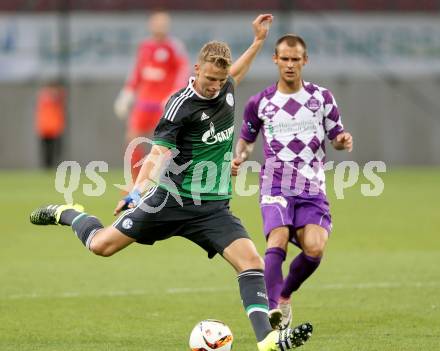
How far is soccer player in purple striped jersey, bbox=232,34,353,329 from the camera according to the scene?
27.2 feet

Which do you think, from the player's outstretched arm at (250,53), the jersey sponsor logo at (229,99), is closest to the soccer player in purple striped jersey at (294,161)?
the player's outstretched arm at (250,53)

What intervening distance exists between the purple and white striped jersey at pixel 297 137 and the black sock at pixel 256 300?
5.23ft

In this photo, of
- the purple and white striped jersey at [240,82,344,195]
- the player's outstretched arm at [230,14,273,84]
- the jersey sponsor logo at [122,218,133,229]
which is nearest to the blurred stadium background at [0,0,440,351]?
the jersey sponsor logo at [122,218,133,229]

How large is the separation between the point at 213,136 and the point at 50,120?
53.9 feet

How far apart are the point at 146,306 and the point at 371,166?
15493 millimetres

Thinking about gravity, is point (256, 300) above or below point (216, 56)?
below

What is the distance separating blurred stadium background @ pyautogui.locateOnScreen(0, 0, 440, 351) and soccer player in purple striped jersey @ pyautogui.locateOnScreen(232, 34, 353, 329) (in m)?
0.59

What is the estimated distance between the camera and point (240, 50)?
24062 mm

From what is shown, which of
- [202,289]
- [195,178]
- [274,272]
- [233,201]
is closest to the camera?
[195,178]

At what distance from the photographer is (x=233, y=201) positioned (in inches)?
→ 707

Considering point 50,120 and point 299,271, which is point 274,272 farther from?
point 50,120

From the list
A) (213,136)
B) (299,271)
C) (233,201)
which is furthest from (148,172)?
(233,201)

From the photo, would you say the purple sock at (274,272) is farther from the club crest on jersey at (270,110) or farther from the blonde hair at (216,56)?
the blonde hair at (216,56)

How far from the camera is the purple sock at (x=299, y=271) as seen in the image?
830 centimetres
